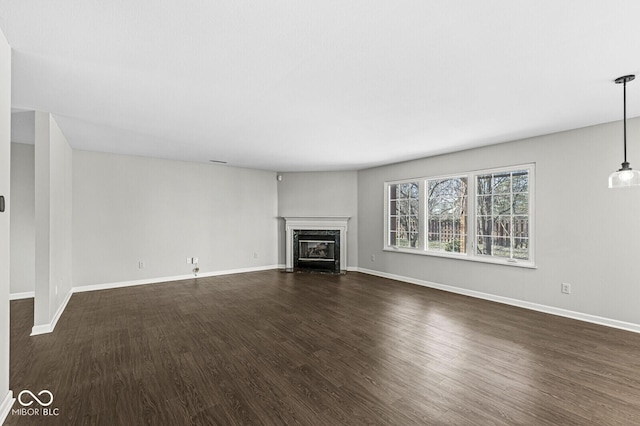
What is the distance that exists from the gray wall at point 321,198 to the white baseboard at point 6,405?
5614mm

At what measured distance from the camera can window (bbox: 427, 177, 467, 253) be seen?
5.08 m

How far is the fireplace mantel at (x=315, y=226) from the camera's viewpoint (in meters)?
7.06

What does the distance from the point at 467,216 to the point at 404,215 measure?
1.36 meters

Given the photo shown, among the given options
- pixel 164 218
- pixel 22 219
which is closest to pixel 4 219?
pixel 22 219

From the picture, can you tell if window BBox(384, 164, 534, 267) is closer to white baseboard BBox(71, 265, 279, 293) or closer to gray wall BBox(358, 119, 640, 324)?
gray wall BBox(358, 119, 640, 324)

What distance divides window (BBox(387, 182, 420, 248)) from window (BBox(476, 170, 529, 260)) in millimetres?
1239

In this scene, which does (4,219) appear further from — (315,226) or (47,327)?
(315,226)

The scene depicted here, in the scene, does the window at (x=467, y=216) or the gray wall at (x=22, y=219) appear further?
the gray wall at (x=22, y=219)

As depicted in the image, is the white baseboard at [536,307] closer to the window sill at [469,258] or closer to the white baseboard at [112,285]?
the window sill at [469,258]

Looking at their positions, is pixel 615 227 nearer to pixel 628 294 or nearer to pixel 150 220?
pixel 628 294

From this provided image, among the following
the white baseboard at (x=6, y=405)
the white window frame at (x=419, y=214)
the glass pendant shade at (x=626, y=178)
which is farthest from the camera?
the white window frame at (x=419, y=214)

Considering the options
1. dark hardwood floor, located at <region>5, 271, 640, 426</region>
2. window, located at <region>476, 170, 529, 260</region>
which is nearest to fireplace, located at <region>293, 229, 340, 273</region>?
dark hardwood floor, located at <region>5, 271, 640, 426</region>

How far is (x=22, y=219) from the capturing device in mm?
4762

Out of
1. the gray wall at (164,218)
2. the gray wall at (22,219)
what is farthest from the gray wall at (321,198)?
the gray wall at (22,219)
